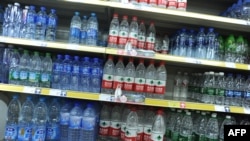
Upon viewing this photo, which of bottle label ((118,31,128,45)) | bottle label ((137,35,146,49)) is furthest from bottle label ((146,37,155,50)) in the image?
bottle label ((118,31,128,45))

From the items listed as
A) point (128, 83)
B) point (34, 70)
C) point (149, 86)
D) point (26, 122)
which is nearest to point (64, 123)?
point (26, 122)

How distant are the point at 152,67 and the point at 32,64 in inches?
41.9

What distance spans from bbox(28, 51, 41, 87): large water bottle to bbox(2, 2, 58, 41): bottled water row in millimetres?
191

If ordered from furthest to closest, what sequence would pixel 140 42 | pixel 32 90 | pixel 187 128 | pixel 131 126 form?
pixel 187 128 → pixel 140 42 → pixel 131 126 → pixel 32 90

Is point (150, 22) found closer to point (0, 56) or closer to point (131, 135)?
point (131, 135)

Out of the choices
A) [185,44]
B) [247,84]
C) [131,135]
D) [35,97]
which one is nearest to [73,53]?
[35,97]

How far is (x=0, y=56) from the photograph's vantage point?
194 centimetres

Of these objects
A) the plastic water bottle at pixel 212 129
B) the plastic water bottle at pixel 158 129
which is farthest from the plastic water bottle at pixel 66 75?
the plastic water bottle at pixel 212 129

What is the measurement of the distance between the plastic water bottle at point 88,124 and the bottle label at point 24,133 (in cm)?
42

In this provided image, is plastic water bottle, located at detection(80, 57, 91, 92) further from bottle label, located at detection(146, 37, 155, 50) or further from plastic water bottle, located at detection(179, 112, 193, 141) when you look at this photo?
plastic water bottle, located at detection(179, 112, 193, 141)

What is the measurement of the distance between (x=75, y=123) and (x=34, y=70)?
57 cm

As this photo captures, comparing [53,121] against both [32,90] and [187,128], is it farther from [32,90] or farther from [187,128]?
[187,128]

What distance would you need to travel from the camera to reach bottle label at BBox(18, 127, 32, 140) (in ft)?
5.74

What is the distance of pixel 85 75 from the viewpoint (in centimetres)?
187
